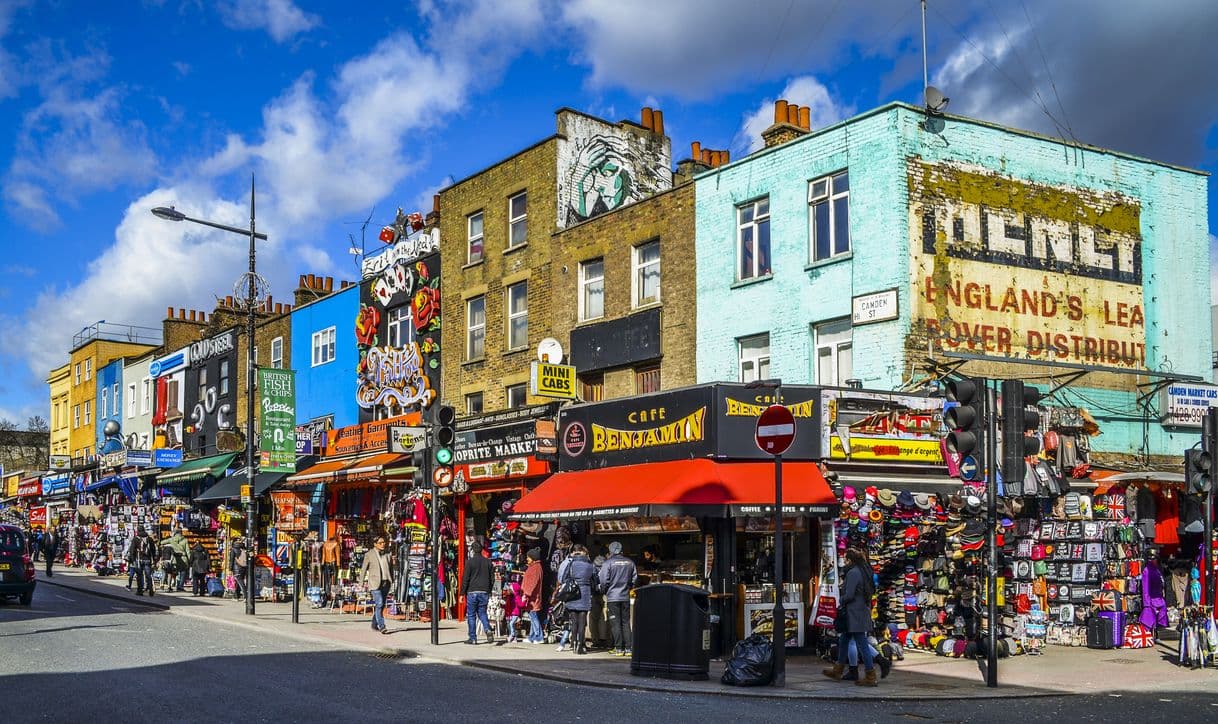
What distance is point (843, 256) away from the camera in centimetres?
2158

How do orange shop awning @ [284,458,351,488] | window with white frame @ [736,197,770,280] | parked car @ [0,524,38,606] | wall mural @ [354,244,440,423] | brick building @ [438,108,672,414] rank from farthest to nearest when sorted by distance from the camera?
1. wall mural @ [354,244,440,423]
2. orange shop awning @ [284,458,351,488]
3. brick building @ [438,108,672,414]
4. parked car @ [0,524,38,606]
5. window with white frame @ [736,197,770,280]

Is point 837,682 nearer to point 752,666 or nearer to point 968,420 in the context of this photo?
point 752,666

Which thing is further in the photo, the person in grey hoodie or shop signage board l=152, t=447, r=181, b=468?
shop signage board l=152, t=447, r=181, b=468

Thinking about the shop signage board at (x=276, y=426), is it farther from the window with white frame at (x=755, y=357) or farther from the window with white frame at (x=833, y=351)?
the window with white frame at (x=833, y=351)

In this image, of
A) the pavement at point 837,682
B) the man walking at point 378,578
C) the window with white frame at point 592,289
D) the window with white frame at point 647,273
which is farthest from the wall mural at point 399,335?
the man walking at point 378,578

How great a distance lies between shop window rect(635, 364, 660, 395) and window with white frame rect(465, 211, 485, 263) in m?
6.94

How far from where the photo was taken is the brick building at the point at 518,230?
28.6 meters

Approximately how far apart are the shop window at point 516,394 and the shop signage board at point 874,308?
9765 millimetres

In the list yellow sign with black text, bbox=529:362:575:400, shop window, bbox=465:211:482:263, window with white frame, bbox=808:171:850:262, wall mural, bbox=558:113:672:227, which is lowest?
yellow sign with black text, bbox=529:362:575:400

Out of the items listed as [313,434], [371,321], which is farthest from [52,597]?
[371,321]

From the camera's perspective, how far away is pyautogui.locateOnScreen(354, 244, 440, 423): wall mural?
31.8 metres

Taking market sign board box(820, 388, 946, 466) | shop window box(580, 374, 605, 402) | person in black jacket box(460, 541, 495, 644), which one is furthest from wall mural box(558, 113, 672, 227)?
person in black jacket box(460, 541, 495, 644)

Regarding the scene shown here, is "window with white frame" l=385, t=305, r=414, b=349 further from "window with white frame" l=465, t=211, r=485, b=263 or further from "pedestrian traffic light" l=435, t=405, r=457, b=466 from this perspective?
"pedestrian traffic light" l=435, t=405, r=457, b=466

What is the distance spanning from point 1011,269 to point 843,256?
11.1 ft
